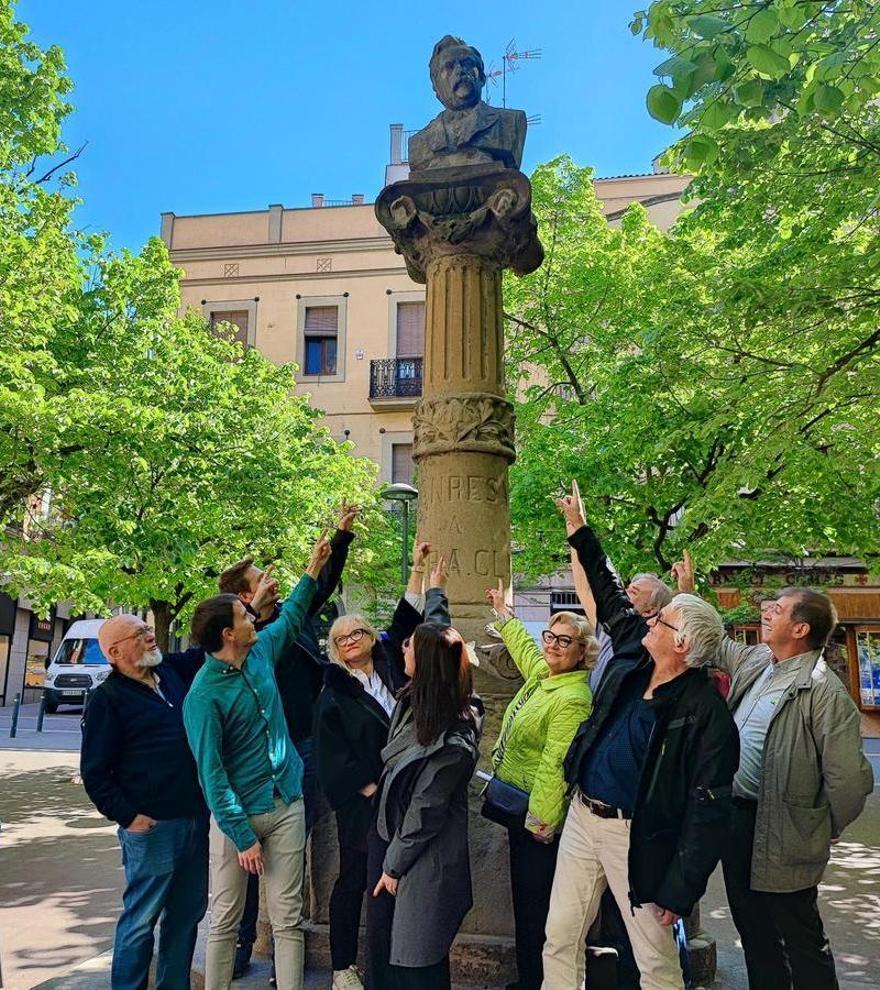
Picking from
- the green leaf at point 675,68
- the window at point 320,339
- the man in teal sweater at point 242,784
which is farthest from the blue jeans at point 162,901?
the window at point 320,339

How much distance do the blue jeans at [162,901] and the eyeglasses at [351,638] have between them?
94 centimetres

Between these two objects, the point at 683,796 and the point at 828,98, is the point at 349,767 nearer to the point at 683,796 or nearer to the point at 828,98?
the point at 683,796

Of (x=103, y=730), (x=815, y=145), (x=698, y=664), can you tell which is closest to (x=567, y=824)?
(x=698, y=664)

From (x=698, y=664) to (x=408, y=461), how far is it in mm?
22132

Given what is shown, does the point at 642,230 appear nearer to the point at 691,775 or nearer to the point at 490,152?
the point at 490,152

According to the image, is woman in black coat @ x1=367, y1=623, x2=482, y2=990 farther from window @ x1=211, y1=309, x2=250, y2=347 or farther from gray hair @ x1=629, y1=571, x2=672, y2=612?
window @ x1=211, y1=309, x2=250, y2=347

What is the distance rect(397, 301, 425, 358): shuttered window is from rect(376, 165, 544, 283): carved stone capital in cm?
1993

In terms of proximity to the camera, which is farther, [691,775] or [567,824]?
[567,824]

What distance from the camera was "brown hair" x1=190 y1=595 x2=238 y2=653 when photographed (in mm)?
3385

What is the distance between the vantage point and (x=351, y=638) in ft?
13.0

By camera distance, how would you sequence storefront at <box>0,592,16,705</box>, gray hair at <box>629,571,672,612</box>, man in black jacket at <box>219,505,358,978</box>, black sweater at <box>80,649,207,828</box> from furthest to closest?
1. storefront at <box>0,592,16,705</box>
2. man in black jacket at <box>219,505,358,978</box>
3. gray hair at <box>629,571,672,612</box>
4. black sweater at <box>80,649,207,828</box>

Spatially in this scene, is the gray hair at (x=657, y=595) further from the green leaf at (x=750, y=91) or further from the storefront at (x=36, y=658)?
the storefront at (x=36, y=658)

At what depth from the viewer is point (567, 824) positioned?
3.25m

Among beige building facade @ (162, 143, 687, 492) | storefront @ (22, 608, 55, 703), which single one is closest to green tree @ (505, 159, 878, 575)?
beige building facade @ (162, 143, 687, 492)
